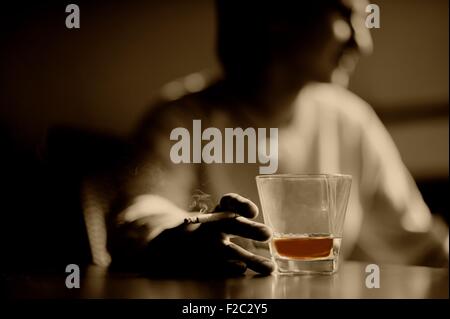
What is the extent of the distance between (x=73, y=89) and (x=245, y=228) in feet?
1.43

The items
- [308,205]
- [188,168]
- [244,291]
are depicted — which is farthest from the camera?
[188,168]

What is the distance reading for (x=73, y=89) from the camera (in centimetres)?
105

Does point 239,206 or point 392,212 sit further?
point 392,212

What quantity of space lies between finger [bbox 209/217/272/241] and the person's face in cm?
38

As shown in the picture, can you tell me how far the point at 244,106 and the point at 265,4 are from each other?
189mm

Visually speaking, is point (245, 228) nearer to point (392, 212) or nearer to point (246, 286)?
point (246, 286)

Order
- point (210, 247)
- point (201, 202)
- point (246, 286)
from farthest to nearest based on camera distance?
1. point (201, 202)
2. point (210, 247)
3. point (246, 286)

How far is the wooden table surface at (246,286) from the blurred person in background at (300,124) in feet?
0.67

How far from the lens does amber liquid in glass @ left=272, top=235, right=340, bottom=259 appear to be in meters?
0.80

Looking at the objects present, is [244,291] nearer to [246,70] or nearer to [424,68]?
[246,70]

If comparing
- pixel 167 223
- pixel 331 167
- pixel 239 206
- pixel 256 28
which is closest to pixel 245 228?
pixel 239 206

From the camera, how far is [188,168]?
1027 mm

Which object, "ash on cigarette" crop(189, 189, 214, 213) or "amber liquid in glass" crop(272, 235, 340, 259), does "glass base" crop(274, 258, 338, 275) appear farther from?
"ash on cigarette" crop(189, 189, 214, 213)
